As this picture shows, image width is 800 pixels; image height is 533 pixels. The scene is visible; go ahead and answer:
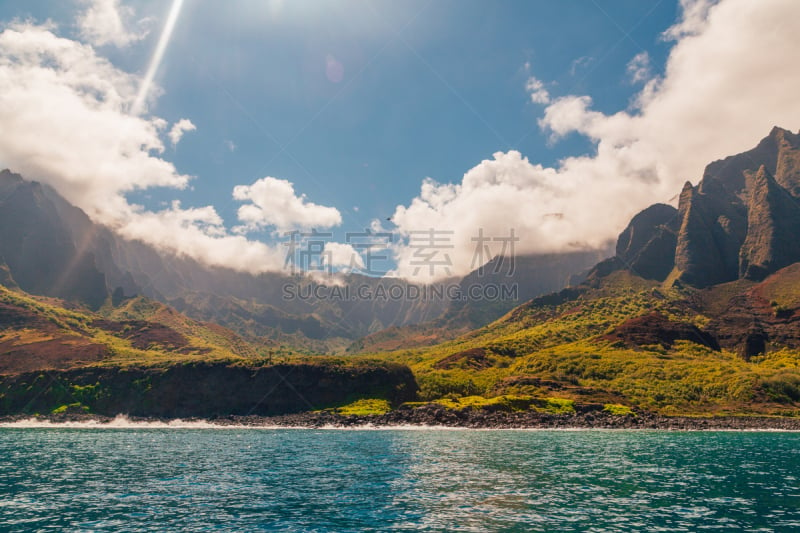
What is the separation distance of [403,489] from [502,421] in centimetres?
11164

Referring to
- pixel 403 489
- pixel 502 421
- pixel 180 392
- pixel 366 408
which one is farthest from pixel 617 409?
pixel 180 392

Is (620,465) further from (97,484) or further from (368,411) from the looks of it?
(368,411)

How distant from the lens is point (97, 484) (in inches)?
1944

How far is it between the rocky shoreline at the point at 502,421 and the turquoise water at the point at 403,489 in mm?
63105

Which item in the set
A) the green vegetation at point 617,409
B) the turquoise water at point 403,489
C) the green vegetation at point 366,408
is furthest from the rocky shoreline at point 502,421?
the turquoise water at point 403,489

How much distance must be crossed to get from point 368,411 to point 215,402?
68.0m

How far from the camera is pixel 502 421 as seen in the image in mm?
149875

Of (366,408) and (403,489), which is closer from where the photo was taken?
(403,489)

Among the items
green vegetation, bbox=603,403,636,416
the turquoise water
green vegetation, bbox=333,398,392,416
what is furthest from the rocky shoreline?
the turquoise water

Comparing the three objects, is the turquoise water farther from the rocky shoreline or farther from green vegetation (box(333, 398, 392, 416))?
green vegetation (box(333, 398, 392, 416))

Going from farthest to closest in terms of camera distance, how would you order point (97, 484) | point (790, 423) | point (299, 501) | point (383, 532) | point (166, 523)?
point (790, 423) < point (97, 484) < point (299, 501) < point (166, 523) < point (383, 532)

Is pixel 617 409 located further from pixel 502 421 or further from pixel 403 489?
pixel 403 489

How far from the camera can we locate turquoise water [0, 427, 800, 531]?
34594mm

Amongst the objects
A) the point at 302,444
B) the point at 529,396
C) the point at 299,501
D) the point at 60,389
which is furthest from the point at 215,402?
the point at 299,501
